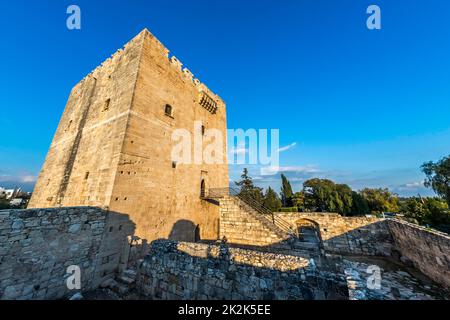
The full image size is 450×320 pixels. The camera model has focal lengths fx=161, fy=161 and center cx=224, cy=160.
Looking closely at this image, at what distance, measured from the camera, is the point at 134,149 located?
26.3ft

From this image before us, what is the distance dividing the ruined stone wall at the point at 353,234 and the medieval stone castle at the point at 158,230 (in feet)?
0.20

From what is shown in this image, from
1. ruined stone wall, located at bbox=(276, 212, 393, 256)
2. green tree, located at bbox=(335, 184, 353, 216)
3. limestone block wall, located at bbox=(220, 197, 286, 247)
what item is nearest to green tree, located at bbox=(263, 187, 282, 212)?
green tree, located at bbox=(335, 184, 353, 216)

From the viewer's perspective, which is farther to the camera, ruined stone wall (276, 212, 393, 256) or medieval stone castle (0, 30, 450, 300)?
ruined stone wall (276, 212, 393, 256)

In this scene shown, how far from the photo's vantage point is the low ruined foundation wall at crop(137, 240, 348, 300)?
3.20m

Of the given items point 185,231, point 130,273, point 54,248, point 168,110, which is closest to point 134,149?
point 168,110

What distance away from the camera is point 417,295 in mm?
5535

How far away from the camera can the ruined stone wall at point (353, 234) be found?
10.0 m

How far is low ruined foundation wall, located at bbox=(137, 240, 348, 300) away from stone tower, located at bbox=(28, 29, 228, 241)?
3376mm

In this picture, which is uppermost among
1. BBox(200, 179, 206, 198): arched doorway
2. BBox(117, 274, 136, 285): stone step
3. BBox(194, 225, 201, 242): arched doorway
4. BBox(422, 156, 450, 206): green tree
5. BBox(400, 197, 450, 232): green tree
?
BBox(422, 156, 450, 206): green tree

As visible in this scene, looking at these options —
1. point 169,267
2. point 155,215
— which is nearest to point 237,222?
point 155,215

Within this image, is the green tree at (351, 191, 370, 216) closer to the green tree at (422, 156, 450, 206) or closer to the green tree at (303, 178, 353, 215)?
the green tree at (303, 178, 353, 215)

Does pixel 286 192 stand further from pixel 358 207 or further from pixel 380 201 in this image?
pixel 380 201

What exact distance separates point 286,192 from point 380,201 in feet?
55.5
